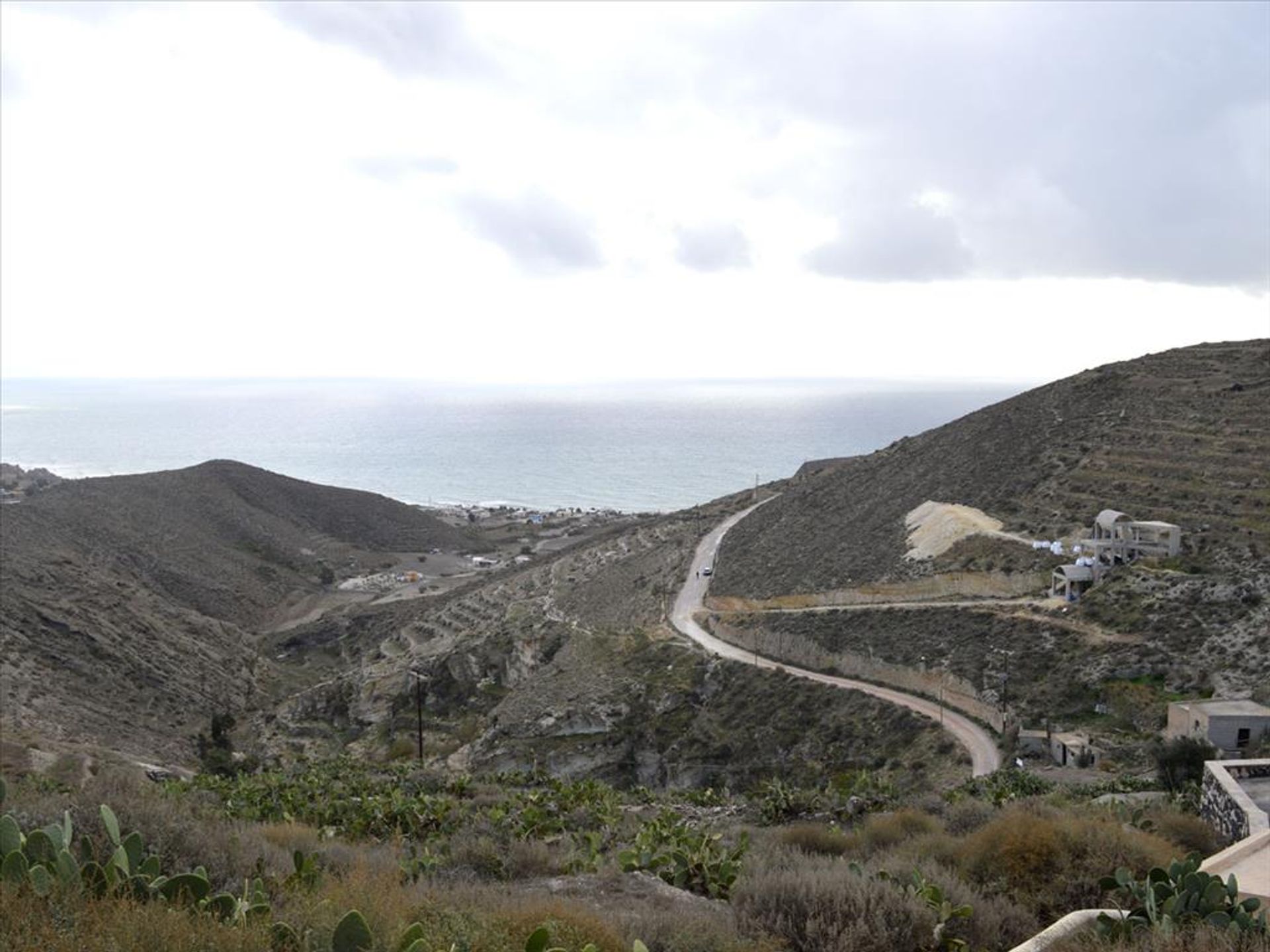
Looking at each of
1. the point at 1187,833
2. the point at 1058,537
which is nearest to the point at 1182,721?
the point at 1187,833

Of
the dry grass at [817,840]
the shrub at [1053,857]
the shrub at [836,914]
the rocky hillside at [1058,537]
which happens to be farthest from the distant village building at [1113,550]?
the shrub at [836,914]

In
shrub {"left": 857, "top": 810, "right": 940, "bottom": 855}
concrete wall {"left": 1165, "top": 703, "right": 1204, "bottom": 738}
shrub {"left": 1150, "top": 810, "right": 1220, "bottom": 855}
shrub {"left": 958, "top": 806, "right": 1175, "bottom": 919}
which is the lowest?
concrete wall {"left": 1165, "top": 703, "right": 1204, "bottom": 738}

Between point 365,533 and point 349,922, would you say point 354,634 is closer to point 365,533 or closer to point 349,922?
point 365,533

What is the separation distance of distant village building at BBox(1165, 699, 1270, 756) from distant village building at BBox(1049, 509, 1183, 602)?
850cm

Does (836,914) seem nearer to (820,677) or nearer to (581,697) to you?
(820,677)

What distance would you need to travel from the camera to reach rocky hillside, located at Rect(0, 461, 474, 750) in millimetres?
32969

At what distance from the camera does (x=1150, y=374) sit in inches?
1628

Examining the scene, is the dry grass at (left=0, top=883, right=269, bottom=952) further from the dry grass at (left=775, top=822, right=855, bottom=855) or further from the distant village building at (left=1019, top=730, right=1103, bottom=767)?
the distant village building at (left=1019, top=730, right=1103, bottom=767)

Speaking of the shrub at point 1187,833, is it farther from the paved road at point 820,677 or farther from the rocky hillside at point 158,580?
the rocky hillside at point 158,580

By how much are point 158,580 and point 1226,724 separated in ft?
189

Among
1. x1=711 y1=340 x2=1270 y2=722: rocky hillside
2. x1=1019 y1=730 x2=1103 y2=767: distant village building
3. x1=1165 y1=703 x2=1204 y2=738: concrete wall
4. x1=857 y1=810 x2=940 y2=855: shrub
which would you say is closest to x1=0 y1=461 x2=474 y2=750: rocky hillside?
x1=711 y1=340 x2=1270 y2=722: rocky hillside

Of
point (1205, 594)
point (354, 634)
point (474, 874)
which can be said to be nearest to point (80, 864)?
point (474, 874)

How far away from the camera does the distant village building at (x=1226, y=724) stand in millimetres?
15703

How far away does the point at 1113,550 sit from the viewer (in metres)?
26.3
